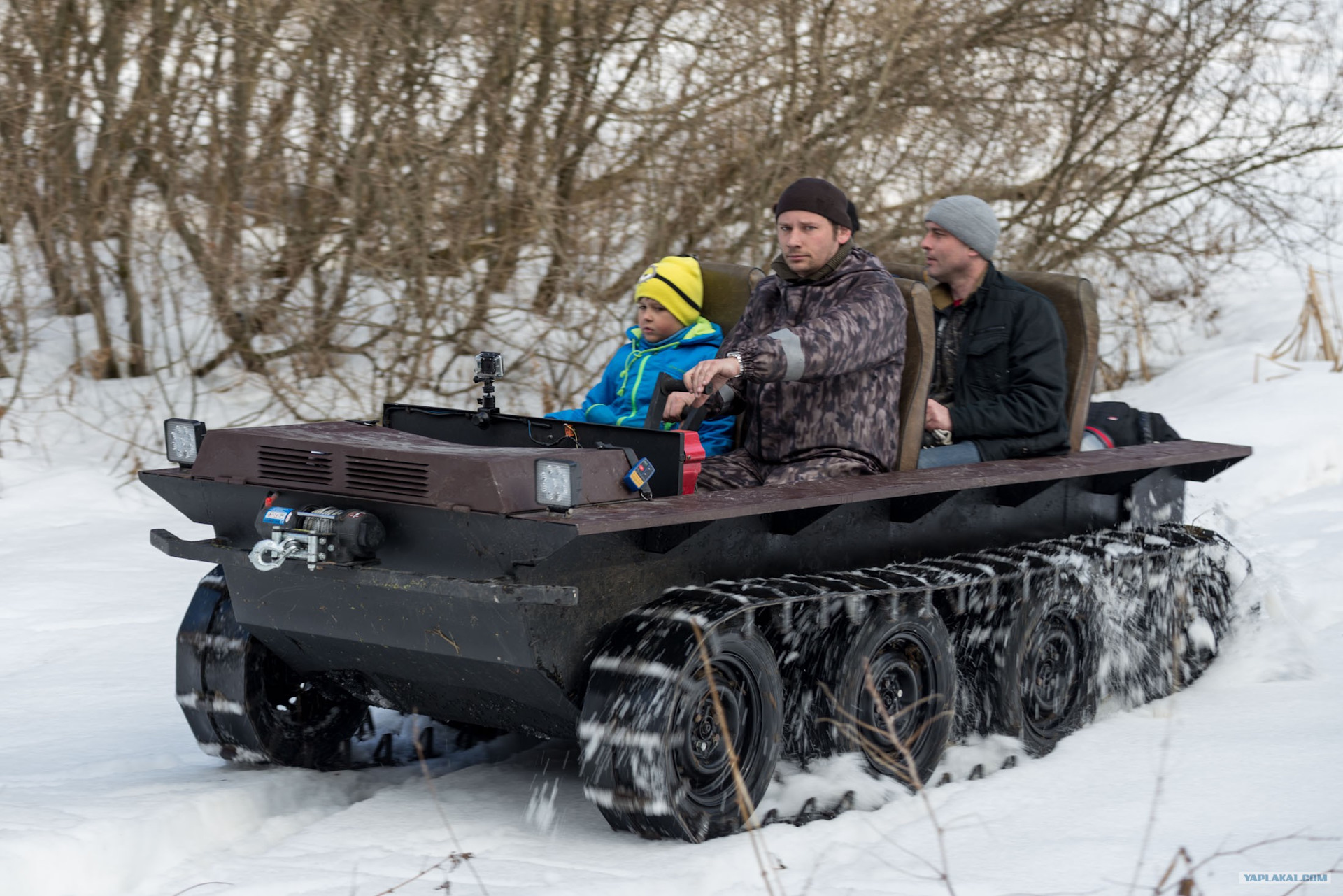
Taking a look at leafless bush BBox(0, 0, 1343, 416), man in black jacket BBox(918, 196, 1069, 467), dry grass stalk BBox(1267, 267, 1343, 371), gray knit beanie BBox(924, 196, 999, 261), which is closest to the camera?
man in black jacket BBox(918, 196, 1069, 467)

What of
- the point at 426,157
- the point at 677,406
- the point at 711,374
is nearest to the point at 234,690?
the point at 677,406

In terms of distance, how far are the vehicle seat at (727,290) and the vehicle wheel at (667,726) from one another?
1842 mm

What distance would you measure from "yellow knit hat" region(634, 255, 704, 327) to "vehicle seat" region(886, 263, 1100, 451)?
1.33 m

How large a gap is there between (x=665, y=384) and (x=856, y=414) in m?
0.62

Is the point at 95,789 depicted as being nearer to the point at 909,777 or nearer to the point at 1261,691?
the point at 909,777

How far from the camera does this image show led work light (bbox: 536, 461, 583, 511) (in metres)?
3.54

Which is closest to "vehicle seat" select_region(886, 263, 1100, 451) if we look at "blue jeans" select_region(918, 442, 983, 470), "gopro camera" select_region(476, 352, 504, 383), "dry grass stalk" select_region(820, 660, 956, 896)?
"blue jeans" select_region(918, 442, 983, 470)

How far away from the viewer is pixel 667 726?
3.75 metres

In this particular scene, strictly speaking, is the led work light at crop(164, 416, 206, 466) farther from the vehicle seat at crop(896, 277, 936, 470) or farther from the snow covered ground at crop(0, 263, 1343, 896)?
the vehicle seat at crop(896, 277, 936, 470)

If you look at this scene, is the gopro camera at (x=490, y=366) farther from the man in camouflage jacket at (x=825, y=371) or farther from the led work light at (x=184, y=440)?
the led work light at (x=184, y=440)

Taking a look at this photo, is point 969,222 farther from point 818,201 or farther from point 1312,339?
point 1312,339

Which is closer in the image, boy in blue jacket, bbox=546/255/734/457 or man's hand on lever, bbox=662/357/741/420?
man's hand on lever, bbox=662/357/741/420

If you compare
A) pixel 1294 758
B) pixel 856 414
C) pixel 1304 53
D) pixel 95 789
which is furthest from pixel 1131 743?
pixel 1304 53

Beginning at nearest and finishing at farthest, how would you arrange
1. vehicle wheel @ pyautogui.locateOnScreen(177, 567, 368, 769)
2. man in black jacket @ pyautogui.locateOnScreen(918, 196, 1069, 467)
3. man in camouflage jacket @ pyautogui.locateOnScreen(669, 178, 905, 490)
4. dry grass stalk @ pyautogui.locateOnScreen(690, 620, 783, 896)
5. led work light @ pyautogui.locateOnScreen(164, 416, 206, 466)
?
dry grass stalk @ pyautogui.locateOnScreen(690, 620, 783, 896)
led work light @ pyautogui.locateOnScreen(164, 416, 206, 466)
vehicle wheel @ pyautogui.locateOnScreen(177, 567, 368, 769)
man in camouflage jacket @ pyautogui.locateOnScreen(669, 178, 905, 490)
man in black jacket @ pyautogui.locateOnScreen(918, 196, 1069, 467)
